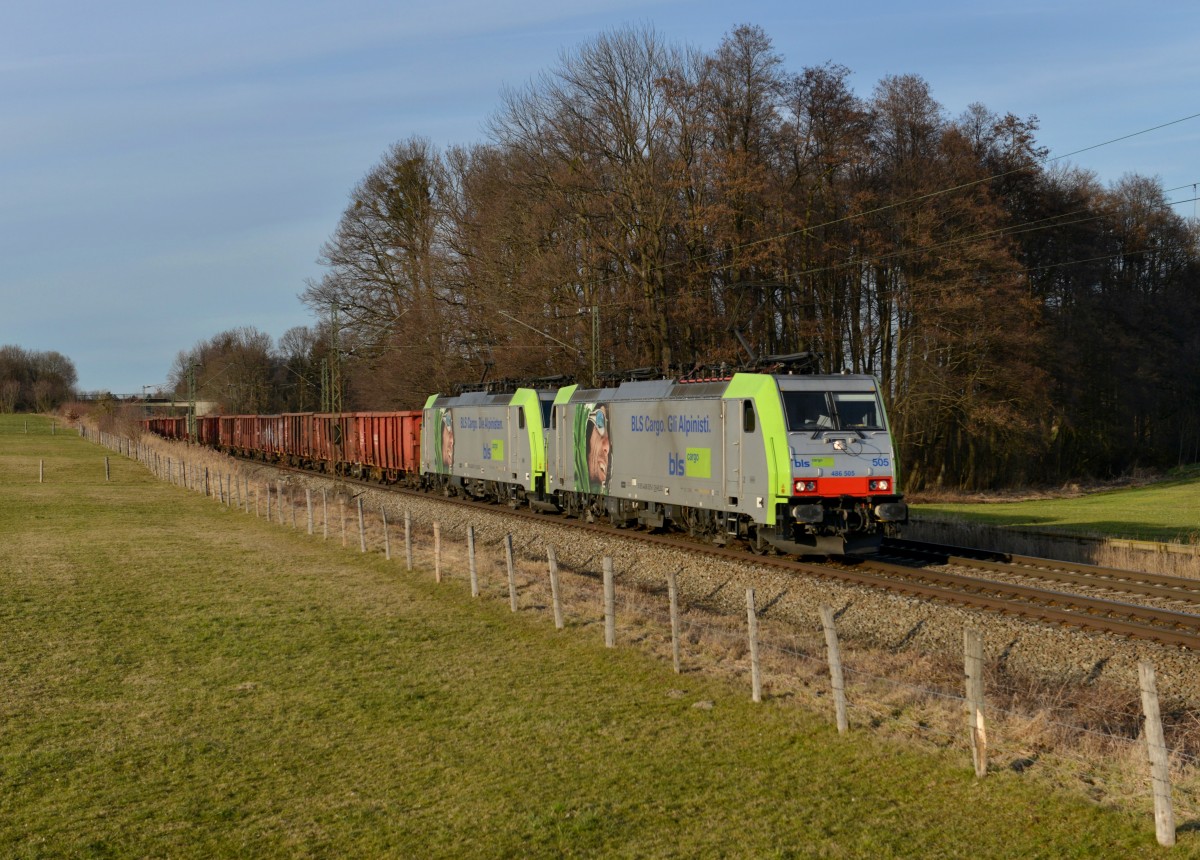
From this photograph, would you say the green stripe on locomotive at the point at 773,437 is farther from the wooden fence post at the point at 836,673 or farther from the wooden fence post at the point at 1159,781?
the wooden fence post at the point at 1159,781

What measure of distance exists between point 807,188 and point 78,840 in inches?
1455

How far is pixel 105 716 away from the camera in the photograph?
403 inches

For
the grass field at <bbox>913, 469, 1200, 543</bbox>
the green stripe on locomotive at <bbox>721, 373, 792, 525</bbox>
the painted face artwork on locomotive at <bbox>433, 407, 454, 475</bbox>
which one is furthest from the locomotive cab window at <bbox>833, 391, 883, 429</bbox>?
the painted face artwork on locomotive at <bbox>433, 407, 454, 475</bbox>

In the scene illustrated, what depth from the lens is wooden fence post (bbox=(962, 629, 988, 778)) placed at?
8047 millimetres

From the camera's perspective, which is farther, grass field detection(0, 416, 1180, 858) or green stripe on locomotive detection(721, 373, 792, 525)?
green stripe on locomotive detection(721, 373, 792, 525)

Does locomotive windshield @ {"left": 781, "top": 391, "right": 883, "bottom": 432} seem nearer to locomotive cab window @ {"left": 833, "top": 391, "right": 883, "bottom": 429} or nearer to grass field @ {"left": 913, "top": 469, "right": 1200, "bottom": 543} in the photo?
locomotive cab window @ {"left": 833, "top": 391, "right": 883, "bottom": 429}

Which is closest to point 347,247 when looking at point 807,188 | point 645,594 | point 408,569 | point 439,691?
point 807,188

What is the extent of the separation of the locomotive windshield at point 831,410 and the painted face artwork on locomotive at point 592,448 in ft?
21.6

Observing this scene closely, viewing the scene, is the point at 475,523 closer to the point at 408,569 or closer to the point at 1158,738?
the point at 408,569

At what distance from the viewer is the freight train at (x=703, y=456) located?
17.7 meters

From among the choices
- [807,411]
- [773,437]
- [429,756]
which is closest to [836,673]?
[429,756]

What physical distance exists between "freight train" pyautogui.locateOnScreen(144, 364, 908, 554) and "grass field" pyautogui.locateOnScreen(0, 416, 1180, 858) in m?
5.40

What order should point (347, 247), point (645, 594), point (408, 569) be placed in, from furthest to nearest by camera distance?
point (347, 247), point (408, 569), point (645, 594)

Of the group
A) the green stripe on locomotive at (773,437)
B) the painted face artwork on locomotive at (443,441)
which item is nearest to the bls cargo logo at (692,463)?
the green stripe on locomotive at (773,437)
